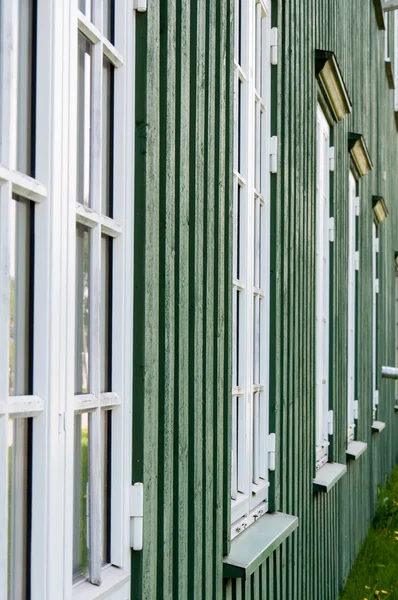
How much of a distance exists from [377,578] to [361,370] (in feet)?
6.91

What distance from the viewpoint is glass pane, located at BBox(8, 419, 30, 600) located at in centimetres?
178

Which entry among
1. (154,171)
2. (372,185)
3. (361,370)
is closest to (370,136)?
(372,185)

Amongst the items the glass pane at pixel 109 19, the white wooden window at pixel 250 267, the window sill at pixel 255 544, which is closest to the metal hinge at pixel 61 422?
the glass pane at pixel 109 19

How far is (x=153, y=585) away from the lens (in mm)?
2461

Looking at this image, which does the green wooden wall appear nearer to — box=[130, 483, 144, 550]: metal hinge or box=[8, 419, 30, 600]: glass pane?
box=[130, 483, 144, 550]: metal hinge

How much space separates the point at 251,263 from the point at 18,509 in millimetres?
2229

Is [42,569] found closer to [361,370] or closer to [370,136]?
[361,370]

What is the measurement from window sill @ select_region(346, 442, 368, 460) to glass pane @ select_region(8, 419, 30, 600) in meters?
5.56

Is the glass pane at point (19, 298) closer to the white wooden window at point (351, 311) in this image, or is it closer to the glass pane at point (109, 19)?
the glass pane at point (109, 19)

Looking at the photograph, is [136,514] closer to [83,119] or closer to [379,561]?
[83,119]

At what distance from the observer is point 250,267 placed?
12.7 feet

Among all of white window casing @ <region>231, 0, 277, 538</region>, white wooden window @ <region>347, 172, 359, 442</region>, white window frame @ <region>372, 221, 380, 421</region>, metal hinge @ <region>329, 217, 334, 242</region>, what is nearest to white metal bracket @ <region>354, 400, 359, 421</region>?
white wooden window @ <region>347, 172, 359, 442</region>

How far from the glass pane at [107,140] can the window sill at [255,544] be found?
4.79 ft

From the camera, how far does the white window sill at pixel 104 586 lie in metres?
2.06
